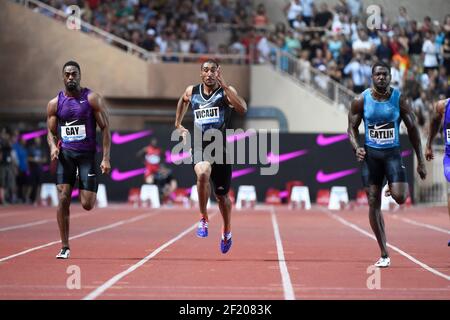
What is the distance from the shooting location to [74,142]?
12.9 m

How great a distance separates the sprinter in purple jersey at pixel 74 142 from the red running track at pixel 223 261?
762 mm

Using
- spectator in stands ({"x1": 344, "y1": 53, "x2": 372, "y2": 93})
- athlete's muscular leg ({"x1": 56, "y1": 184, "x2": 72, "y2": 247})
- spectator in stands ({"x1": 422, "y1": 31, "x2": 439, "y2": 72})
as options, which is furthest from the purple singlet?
spectator in stands ({"x1": 344, "y1": 53, "x2": 372, "y2": 93})

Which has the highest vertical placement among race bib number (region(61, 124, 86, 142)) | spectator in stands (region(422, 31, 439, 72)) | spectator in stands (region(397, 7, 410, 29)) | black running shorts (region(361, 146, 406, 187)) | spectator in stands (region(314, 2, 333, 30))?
spectator in stands (region(314, 2, 333, 30))

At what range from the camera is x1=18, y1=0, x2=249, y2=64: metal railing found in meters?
34.8

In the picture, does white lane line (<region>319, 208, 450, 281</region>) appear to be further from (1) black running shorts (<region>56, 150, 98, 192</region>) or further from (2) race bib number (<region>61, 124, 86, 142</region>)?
(2) race bib number (<region>61, 124, 86, 142</region>)

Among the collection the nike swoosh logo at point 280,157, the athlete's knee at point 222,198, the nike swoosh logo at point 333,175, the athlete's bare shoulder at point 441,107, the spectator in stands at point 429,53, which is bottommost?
the nike swoosh logo at point 333,175

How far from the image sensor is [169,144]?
32281 mm

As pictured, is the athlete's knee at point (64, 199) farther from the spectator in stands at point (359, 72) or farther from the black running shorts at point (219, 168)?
the spectator in stands at point (359, 72)

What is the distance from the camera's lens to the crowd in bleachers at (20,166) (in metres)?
29.2

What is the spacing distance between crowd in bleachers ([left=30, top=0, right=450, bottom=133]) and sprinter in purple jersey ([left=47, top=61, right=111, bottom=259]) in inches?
626

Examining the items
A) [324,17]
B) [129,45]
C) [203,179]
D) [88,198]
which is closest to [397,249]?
[203,179]

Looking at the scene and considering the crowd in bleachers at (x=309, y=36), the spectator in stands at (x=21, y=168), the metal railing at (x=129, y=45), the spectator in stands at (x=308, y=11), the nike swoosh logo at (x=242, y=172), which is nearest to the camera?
the spectator in stands at (x=21, y=168)

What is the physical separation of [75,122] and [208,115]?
5.39ft

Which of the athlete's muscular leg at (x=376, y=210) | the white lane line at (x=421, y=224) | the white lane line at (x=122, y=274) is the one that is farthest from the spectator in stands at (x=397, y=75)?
the athlete's muscular leg at (x=376, y=210)
